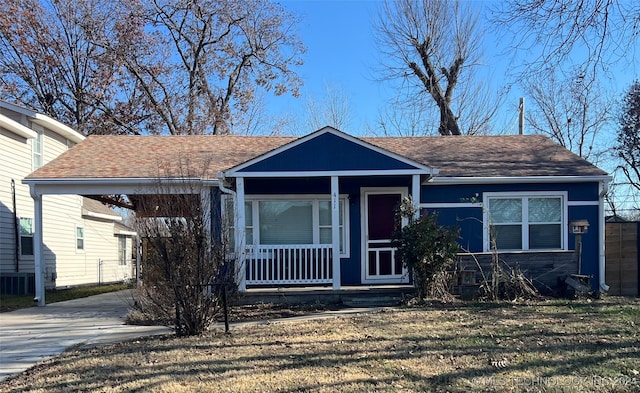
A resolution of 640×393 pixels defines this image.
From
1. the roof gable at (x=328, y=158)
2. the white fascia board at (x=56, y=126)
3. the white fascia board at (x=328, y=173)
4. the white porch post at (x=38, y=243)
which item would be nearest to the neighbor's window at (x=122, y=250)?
the white fascia board at (x=56, y=126)

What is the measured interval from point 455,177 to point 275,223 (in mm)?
4345

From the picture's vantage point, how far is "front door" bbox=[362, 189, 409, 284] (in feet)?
39.3

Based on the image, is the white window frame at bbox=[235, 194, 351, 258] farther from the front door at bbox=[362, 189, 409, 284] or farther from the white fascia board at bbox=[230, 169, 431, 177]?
the white fascia board at bbox=[230, 169, 431, 177]

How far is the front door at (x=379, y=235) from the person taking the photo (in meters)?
12.0

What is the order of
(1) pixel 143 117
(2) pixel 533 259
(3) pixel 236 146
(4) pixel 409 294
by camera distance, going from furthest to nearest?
(1) pixel 143 117, (3) pixel 236 146, (2) pixel 533 259, (4) pixel 409 294

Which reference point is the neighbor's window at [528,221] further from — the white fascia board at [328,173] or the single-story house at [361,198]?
the white fascia board at [328,173]

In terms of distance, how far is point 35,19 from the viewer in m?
23.6

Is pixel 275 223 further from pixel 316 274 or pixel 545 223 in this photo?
pixel 545 223

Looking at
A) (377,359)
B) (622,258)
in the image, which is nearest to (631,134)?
(622,258)

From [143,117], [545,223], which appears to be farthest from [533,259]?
[143,117]

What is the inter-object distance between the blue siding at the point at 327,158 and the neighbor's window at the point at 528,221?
124 inches

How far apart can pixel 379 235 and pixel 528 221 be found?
11.4ft

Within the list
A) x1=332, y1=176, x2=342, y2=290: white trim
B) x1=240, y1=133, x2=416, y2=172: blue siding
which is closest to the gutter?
x1=240, y1=133, x2=416, y2=172: blue siding

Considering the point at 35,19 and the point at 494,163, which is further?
the point at 35,19
